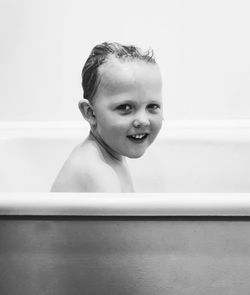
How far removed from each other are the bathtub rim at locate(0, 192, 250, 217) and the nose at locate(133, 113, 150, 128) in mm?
231

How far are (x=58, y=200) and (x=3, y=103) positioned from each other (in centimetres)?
90

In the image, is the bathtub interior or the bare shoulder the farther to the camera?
the bathtub interior

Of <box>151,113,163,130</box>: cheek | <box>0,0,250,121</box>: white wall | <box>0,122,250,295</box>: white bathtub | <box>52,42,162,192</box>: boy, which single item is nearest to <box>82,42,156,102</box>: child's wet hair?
<box>52,42,162,192</box>: boy

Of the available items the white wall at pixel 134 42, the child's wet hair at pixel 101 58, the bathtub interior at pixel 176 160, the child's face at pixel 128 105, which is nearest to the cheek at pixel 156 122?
the child's face at pixel 128 105

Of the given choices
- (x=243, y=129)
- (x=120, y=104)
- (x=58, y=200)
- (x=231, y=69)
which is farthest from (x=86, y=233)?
(x=231, y=69)

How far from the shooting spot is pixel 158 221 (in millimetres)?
759

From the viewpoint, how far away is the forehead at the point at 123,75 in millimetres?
936

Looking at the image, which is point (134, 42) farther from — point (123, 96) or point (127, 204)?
point (127, 204)

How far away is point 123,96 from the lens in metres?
0.94

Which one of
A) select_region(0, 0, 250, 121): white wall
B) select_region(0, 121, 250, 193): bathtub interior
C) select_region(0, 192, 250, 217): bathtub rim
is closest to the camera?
select_region(0, 192, 250, 217): bathtub rim

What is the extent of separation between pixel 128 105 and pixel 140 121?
0.04m

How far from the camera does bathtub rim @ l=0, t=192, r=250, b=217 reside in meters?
0.74

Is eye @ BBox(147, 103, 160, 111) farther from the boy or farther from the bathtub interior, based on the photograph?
the bathtub interior

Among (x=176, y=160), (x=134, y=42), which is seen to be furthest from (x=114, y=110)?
(x=134, y=42)
